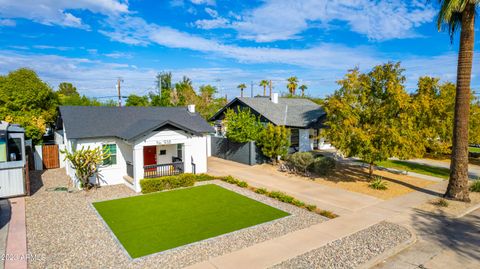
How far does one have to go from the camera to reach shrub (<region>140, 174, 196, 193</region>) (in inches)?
588

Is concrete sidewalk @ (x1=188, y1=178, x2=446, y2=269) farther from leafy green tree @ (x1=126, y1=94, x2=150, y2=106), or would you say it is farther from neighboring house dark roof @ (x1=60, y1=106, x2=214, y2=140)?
leafy green tree @ (x1=126, y1=94, x2=150, y2=106)

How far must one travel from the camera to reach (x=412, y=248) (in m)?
8.85

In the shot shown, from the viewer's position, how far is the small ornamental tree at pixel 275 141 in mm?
20906

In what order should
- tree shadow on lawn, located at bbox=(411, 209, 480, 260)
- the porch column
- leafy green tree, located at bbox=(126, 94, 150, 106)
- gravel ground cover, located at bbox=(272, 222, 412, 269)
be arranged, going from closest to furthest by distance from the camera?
gravel ground cover, located at bbox=(272, 222, 412, 269)
tree shadow on lawn, located at bbox=(411, 209, 480, 260)
the porch column
leafy green tree, located at bbox=(126, 94, 150, 106)

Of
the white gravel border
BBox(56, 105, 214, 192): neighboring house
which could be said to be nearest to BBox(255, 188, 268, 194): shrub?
the white gravel border

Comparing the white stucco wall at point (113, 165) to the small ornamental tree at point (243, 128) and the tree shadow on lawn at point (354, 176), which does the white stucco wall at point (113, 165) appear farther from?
the tree shadow on lawn at point (354, 176)

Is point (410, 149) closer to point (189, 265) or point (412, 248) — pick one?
point (412, 248)

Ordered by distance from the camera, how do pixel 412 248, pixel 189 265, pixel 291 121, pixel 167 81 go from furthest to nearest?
pixel 167 81
pixel 291 121
pixel 412 248
pixel 189 265

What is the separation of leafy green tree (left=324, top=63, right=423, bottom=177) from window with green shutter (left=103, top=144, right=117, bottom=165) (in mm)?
12378

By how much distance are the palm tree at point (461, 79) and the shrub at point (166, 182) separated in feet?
43.7

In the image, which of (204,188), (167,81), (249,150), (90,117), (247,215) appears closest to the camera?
(247,215)

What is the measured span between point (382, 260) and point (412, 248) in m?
1.51

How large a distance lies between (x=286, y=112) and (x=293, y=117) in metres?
1.59

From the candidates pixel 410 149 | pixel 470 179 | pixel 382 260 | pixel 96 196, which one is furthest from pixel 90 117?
pixel 470 179
